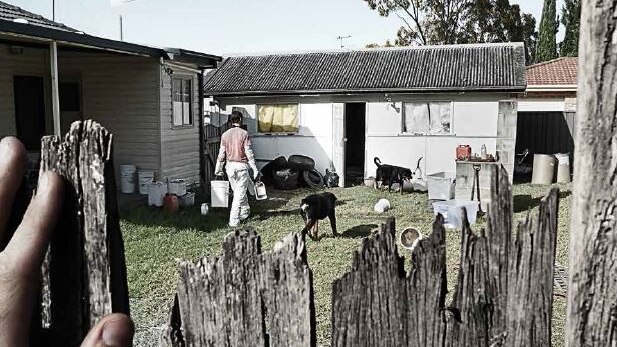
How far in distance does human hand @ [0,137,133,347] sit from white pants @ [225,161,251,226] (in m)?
9.22

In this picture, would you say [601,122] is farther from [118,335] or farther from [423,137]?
[423,137]

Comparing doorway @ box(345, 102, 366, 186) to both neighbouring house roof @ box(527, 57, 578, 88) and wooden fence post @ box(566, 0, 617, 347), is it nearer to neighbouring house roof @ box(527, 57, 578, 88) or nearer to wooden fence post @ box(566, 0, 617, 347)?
neighbouring house roof @ box(527, 57, 578, 88)

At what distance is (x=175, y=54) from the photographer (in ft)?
43.4

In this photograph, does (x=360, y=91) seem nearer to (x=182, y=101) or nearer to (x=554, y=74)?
(x=182, y=101)

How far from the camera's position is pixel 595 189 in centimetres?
112

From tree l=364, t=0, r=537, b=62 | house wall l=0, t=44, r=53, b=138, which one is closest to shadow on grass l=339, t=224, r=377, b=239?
house wall l=0, t=44, r=53, b=138

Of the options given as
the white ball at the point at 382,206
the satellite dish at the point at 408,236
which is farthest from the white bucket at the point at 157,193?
the satellite dish at the point at 408,236

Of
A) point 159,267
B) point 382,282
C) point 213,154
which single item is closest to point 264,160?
point 213,154

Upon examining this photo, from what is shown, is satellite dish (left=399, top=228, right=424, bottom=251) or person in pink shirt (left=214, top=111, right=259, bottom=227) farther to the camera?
person in pink shirt (left=214, top=111, right=259, bottom=227)

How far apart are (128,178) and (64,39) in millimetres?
4365

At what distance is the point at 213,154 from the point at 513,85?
354 inches

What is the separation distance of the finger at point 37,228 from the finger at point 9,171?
0.17 ft

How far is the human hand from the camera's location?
41.1 inches

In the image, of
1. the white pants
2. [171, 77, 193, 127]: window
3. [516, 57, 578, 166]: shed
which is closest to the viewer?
the white pants
